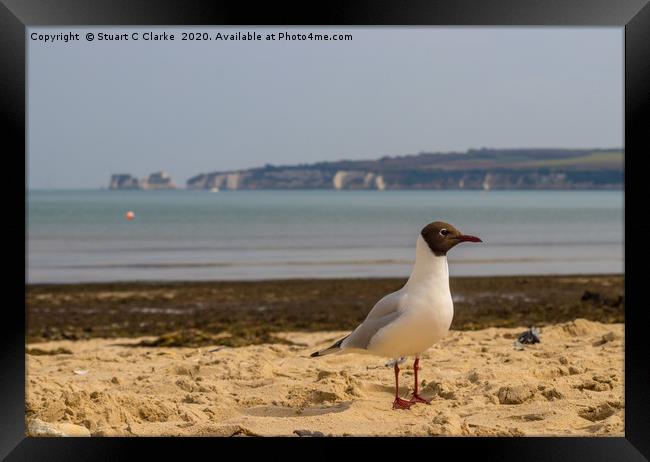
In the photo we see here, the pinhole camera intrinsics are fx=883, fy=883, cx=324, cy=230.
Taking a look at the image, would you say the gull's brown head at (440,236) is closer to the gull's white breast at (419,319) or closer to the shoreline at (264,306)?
the gull's white breast at (419,319)

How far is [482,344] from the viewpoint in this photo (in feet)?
25.0

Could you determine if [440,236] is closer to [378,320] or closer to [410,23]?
[378,320]

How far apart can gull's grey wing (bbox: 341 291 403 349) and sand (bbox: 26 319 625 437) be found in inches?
17.0

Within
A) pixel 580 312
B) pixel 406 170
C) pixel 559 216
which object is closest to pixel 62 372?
pixel 580 312

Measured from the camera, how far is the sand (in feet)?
16.1

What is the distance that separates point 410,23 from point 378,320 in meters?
1.76

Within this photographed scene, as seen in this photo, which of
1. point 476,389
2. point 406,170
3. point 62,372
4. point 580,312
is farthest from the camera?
point 406,170

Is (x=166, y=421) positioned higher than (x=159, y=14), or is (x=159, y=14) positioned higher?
(x=159, y=14)

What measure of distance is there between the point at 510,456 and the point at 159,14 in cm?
262

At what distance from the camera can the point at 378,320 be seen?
5.10 metres

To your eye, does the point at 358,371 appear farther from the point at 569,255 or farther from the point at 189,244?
the point at 189,244

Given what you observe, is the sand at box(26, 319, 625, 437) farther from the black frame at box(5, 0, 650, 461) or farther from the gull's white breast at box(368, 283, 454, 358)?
the black frame at box(5, 0, 650, 461)

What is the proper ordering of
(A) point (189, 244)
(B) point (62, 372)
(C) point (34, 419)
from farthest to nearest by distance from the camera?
(A) point (189, 244), (B) point (62, 372), (C) point (34, 419)

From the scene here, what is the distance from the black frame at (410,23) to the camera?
4.05 meters
